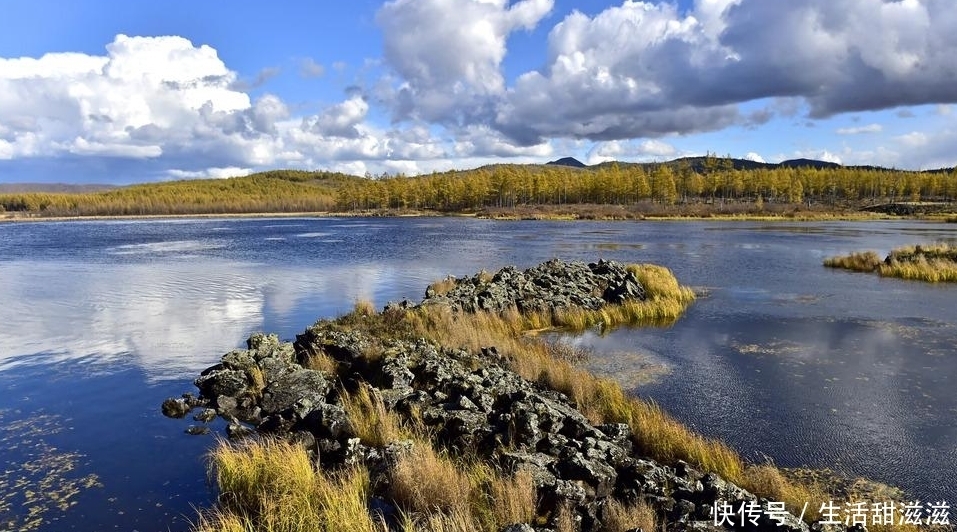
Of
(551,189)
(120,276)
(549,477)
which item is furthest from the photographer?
(551,189)

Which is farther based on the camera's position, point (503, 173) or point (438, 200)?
point (438, 200)

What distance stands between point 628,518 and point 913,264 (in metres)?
37.3

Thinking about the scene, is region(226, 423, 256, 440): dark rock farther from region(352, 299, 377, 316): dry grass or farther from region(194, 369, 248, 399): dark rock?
region(352, 299, 377, 316): dry grass

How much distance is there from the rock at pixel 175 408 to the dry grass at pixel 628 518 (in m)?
9.21

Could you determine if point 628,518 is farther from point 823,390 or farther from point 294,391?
point 823,390

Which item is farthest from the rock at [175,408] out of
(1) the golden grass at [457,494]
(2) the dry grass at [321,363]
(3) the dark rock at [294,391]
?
(1) the golden grass at [457,494]

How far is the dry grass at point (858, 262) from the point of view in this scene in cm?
3841

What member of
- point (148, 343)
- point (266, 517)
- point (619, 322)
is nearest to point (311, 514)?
point (266, 517)

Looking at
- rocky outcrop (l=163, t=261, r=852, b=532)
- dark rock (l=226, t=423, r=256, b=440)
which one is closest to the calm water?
dark rock (l=226, t=423, r=256, b=440)

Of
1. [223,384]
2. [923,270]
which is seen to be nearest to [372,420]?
[223,384]

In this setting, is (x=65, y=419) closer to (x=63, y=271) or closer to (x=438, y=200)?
(x=63, y=271)

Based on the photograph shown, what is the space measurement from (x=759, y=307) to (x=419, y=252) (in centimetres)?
3198

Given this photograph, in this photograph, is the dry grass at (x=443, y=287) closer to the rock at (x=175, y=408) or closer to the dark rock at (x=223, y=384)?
the dark rock at (x=223, y=384)

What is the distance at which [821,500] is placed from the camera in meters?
8.64
